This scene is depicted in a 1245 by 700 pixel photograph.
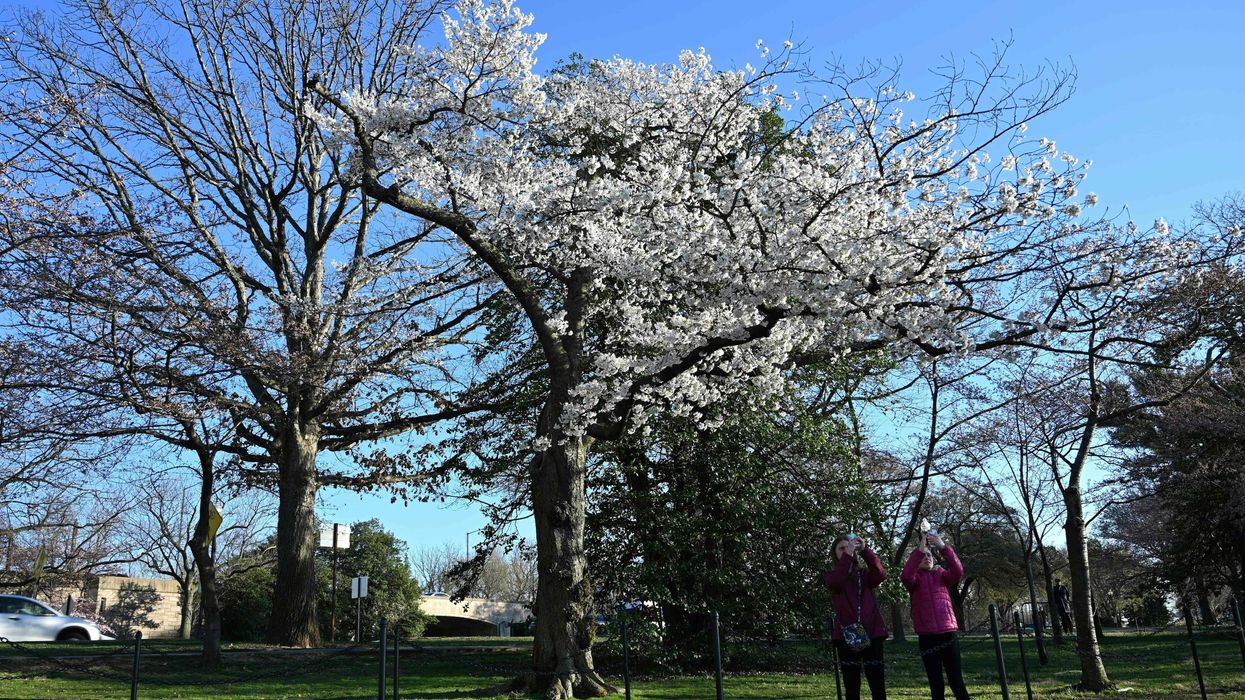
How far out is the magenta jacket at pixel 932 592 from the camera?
7.81 meters

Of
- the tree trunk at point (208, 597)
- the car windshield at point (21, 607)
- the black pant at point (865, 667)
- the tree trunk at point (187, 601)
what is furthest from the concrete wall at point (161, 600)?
the black pant at point (865, 667)

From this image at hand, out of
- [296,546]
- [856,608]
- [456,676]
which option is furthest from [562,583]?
[296,546]

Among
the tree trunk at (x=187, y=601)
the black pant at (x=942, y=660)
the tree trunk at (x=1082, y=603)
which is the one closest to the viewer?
the black pant at (x=942, y=660)

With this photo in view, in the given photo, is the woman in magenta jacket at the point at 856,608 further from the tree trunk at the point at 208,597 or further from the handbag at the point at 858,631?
the tree trunk at the point at 208,597

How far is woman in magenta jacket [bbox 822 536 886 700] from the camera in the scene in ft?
26.1

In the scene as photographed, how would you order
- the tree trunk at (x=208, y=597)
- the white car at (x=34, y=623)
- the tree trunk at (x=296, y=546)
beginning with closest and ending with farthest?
1. the tree trunk at (x=208, y=597)
2. the tree trunk at (x=296, y=546)
3. the white car at (x=34, y=623)

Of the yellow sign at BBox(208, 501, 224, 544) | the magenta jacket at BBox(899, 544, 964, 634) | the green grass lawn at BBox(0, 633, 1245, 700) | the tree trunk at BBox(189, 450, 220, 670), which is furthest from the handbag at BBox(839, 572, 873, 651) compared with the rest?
the yellow sign at BBox(208, 501, 224, 544)

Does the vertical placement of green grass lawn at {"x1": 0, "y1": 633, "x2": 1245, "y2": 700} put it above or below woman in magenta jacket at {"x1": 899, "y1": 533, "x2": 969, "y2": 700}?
below

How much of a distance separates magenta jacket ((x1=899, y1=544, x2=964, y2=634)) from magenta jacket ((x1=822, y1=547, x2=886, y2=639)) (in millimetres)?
290

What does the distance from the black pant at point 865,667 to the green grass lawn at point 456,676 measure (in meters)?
1.38

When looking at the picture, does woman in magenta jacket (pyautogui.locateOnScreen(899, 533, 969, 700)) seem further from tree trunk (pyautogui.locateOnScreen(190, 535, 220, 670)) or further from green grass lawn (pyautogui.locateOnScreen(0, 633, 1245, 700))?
tree trunk (pyautogui.locateOnScreen(190, 535, 220, 670))

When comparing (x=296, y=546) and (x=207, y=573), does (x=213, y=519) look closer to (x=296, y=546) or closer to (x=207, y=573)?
(x=207, y=573)

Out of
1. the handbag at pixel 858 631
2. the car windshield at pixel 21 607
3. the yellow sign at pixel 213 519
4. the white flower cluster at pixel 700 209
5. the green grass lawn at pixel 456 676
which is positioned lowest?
the green grass lawn at pixel 456 676

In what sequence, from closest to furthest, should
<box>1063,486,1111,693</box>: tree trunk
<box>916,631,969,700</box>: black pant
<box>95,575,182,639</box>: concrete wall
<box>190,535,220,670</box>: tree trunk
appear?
<box>916,631,969,700</box>: black pant, <box>1063,486,1111,693</box>: tree trunk, <box>190,535,220,670</box>: tree trunk, <box>95,575,182,639</box>: concrete wall
